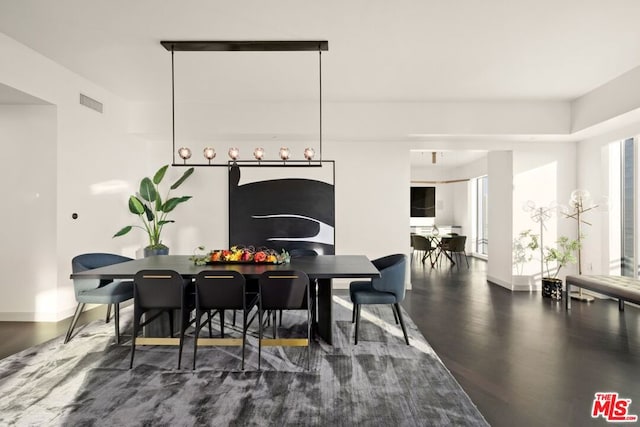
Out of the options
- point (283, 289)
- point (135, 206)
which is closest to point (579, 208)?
point (283, 289)

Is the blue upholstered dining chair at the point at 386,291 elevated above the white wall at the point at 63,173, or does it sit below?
below

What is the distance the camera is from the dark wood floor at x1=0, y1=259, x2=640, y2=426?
2.47m

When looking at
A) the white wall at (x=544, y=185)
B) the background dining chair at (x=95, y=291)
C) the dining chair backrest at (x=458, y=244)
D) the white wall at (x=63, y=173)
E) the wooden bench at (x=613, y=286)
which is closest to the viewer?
the background dining chair at (x=95, y=291)

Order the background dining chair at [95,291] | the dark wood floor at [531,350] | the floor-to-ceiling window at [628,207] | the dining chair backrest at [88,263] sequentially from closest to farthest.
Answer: the dark wood floor at [531,350] < the background dining chair at [95,291] < the dining chair backrest at [88,263] < the floor-to-ceiling window at [628,207]

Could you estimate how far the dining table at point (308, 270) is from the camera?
3086mm

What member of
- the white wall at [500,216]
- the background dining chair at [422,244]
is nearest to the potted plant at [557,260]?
the white wall at [500,216]

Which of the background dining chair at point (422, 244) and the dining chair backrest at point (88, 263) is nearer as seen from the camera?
the dining chair backrest at point (88, 263)

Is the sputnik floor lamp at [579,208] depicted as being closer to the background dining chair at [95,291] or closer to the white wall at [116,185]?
the white wall at [116,185]

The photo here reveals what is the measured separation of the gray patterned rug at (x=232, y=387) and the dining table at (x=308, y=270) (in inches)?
12.4

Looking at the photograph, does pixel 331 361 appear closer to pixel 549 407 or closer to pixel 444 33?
pixel 549 407

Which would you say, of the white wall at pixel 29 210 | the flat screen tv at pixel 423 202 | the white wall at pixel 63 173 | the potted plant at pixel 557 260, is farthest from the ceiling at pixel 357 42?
the flat screen tv at pixel 423 202

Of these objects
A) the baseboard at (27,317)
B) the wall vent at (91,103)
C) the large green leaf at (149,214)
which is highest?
the wall vent at (91,103)

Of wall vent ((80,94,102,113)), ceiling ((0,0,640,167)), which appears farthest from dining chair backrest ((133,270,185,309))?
wall vent ((80,94,102,113))

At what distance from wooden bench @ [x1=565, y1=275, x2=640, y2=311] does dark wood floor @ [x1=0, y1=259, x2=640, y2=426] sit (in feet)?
1.24
